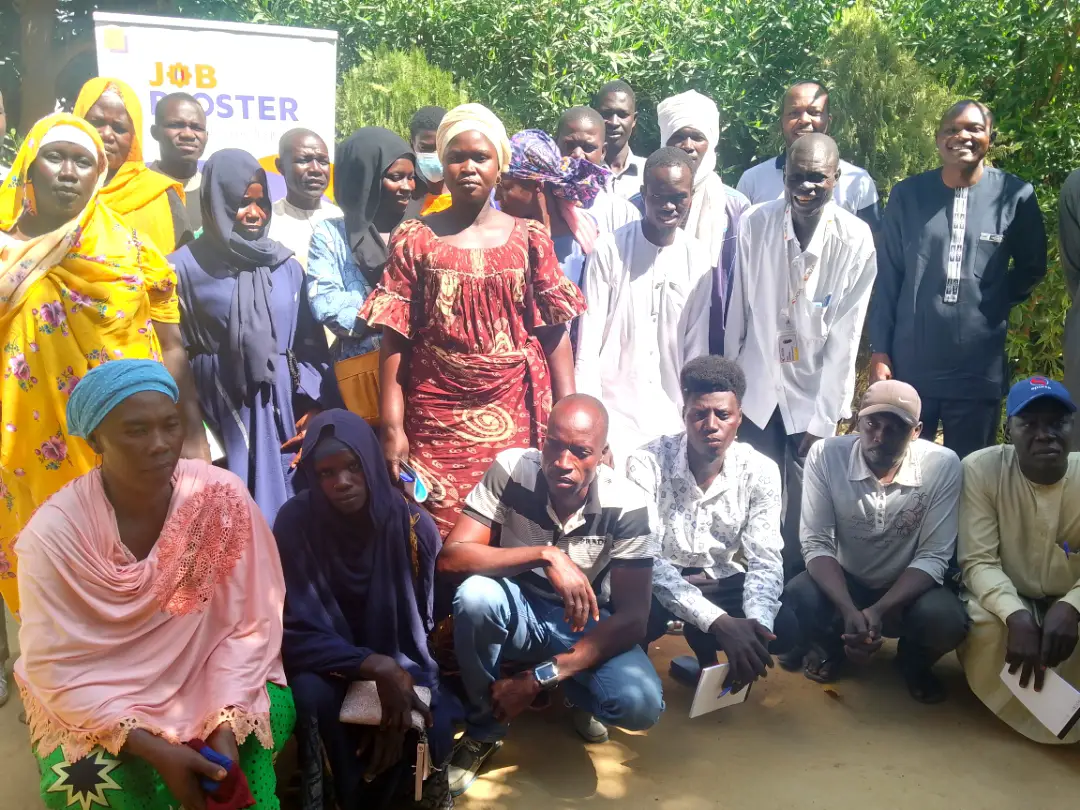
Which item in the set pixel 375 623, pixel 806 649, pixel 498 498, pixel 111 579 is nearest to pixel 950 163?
pixel 806 649

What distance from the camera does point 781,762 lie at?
3.50 meters

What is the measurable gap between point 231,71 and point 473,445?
391cm

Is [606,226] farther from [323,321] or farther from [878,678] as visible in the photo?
[878,678]

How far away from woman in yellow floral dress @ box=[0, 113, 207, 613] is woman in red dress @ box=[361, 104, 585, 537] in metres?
0.94

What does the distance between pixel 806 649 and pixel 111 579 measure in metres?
2.74

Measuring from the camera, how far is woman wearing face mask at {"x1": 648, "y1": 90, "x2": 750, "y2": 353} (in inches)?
183

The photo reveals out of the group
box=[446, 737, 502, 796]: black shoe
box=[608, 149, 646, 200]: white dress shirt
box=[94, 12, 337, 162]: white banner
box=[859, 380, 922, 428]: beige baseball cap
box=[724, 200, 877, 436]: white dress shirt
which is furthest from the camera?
box=[94, 12, 337, 162]: white banner

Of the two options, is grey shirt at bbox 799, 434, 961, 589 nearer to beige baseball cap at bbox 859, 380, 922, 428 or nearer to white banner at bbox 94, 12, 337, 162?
beige baseball cap at bbox 859, 380, 922, 428

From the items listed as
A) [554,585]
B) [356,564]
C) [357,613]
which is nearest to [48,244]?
[356,564]

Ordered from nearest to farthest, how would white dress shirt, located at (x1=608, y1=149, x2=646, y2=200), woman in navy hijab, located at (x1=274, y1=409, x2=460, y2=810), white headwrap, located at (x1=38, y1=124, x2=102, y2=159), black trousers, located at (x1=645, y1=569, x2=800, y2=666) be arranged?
woman in navy hijab, located at (x1=274, y1=409, x2=460, y2=810) → white headwrap, located at (x1=38, y1=124, x2=102, y2=159) → black trousers, located at (x1=645, y1=569, x2=800, y2=666) → white dress shirt, located at (x1=608, y1=149, x2=646, y2=200)

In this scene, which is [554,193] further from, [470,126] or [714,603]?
[714,603]

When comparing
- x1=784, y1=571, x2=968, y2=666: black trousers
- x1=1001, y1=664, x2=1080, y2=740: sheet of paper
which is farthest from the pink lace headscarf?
x1=1001, y1=664, x2=1080, y2=740: sheet of paper

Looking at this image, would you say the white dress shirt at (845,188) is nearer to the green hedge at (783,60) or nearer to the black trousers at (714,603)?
the green hedge at (783,60)

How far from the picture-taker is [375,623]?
3.21 meters
